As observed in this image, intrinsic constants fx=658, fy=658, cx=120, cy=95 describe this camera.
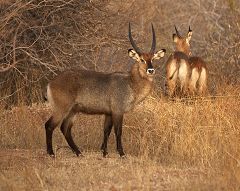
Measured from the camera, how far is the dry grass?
687 cm

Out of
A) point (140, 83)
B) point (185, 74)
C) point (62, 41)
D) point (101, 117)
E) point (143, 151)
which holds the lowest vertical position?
point (143, 151)

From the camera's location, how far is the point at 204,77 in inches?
521

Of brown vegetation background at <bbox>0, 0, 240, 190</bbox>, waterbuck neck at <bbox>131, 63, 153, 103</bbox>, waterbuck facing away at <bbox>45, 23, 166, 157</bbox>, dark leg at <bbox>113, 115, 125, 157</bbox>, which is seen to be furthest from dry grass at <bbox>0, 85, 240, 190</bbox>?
waterbuck neck at <bbox>131, 63, 153, 103</bbox>

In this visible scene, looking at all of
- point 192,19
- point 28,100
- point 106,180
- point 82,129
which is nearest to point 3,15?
point 28,100

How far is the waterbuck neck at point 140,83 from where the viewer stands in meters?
9.01

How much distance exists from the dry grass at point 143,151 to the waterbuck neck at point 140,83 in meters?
Result: 0.65

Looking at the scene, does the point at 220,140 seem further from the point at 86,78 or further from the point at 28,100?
the point at 28,100

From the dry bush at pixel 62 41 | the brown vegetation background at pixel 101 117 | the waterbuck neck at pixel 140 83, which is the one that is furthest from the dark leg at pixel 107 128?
the dry bush at pixel 62 41

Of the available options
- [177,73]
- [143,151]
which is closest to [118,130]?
[143,151]

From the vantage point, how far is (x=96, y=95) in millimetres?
8883

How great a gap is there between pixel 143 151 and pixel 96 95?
0.99m

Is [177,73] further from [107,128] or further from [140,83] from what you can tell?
[107,128]

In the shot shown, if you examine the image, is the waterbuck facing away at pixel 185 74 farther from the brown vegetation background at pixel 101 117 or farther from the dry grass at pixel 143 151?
the dry grass at pixel 143 151

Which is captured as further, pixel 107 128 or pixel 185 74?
pixel 185 74
